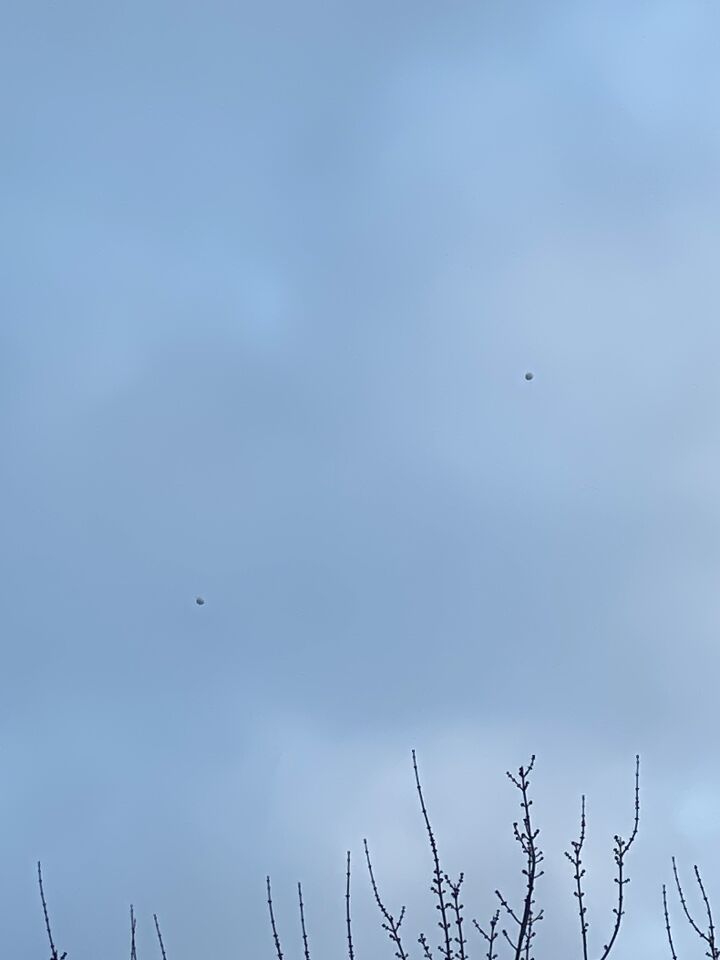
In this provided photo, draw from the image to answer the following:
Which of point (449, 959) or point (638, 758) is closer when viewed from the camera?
point (449, 959)

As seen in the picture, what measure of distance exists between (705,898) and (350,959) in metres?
3.21

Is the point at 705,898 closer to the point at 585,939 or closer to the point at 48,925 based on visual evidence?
the point at 585,939

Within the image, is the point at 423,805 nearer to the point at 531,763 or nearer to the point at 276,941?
the point at 531,763

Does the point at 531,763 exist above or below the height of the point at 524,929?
above

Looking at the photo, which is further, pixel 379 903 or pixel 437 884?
pixel 379 903

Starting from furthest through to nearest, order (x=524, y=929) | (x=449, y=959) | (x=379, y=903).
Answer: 1. (x=379, y=903)
2. (x=449, y=959)
3. (x=524, y=929)

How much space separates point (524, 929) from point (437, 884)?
1.18m

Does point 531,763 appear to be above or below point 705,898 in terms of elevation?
above

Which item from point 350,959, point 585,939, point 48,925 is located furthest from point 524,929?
point 48,925

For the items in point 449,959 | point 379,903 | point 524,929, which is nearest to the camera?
point 524,929

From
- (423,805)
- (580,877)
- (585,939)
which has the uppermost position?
(423,805)

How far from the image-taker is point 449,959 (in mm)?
9500

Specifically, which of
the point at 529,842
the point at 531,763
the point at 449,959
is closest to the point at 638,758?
the point at 531,763

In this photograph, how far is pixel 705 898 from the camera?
1028 cm
